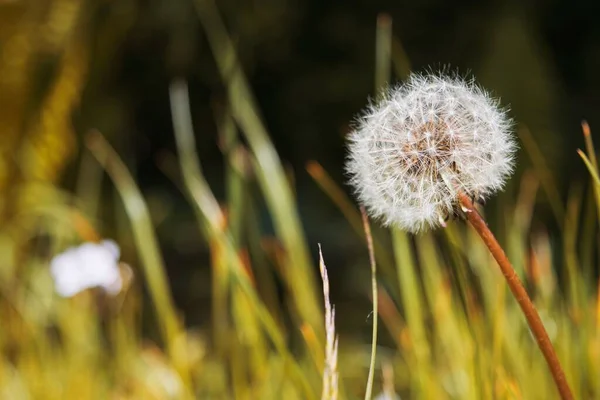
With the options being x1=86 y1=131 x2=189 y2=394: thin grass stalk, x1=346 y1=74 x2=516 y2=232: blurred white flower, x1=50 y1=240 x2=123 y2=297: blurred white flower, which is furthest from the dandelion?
A: x1=50 y1=240 x2=123 y2=297: blurred white flower

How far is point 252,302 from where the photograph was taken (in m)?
0.65

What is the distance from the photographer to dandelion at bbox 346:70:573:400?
0.43 meters

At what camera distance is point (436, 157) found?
440 mm

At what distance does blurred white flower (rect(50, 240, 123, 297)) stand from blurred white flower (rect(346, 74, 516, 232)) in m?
0.94

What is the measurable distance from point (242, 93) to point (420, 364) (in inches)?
22.7

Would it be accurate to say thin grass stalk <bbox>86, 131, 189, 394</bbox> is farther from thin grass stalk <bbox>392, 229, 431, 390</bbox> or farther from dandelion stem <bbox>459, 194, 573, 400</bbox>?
dandelion stem <bbox>459, 194, 573, 400</bbox>

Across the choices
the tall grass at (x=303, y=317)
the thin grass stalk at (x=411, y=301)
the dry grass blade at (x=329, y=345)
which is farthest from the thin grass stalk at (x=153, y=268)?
the dry grass blade at (x=329, y=345)

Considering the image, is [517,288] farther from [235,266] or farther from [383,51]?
[383,51]

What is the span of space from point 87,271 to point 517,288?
110cm

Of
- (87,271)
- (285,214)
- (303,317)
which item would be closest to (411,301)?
(303,317)

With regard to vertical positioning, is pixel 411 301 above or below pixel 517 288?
above

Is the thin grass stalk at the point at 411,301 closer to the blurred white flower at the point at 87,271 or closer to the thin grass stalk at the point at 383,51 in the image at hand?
the thin grass stalk at the point at 383,51

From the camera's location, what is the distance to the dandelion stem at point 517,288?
40cm

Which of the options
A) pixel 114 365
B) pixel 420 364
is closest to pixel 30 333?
pixel 114 365
